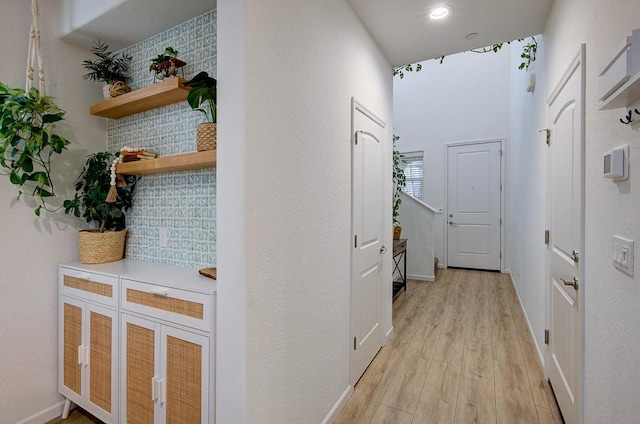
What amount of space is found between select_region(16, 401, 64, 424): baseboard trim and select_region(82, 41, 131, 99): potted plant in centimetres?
207

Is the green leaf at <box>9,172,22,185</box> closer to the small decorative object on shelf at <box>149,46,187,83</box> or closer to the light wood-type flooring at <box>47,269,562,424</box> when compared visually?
the small decorative object on shelf at <box>149,46,187,83</box>

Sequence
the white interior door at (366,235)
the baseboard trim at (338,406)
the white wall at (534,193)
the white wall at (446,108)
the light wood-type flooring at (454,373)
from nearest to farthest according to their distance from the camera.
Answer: the baseboard trim at (338,406), the light wood-type flooring at (454,373), the white interior door at (366,235), the white wall at (534,193), the white wall at (446,108)

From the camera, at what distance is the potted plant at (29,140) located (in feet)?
5.57

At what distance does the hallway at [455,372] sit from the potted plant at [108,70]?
2.62m

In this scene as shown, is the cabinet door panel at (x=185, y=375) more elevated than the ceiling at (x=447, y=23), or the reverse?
the ceiling at (x=447, y=23)

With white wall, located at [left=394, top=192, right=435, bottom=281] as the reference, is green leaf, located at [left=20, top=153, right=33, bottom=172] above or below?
above

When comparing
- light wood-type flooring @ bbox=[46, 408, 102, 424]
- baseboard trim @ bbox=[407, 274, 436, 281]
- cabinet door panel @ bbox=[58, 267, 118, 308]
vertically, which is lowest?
light wood-type flooring @ bbox=[46, 408, 102, 424]

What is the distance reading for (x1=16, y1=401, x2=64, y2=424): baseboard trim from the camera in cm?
190

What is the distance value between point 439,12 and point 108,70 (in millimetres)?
2310

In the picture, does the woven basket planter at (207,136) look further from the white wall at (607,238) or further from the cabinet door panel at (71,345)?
the white wall at (607,238)

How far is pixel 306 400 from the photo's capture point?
165cm

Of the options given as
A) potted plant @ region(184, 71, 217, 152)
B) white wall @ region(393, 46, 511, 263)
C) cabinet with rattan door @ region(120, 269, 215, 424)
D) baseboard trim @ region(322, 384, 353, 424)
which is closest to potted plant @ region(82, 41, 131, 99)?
potted plant @ region(184, 71, 217, 152)

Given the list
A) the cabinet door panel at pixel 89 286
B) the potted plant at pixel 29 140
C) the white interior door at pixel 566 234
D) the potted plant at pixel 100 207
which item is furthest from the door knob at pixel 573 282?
the potted plant at pixel 29 140

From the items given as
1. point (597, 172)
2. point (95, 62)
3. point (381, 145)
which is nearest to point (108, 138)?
point (95, 62)
